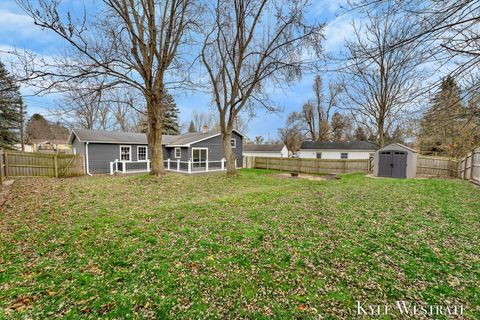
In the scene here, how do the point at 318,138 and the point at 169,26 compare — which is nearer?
the point at 169,26

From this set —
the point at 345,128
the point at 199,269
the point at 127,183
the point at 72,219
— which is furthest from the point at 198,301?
the point at 345,128

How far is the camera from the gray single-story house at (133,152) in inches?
616

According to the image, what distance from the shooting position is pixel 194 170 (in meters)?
17.1

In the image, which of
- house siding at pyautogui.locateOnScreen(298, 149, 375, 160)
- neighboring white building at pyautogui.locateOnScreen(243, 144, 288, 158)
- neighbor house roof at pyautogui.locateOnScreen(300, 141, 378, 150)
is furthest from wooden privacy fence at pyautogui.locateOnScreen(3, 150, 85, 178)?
neighbor house roof at pyautogui.locateOnScreen(300, 141, 378, 150)

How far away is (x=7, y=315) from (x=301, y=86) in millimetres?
13348

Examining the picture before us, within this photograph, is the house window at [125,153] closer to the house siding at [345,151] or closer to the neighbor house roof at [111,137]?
the neighbor house roof at [111,137]

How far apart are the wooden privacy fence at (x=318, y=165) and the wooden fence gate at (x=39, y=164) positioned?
16545 millimetres

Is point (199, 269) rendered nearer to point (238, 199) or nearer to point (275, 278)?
point (275, 278)

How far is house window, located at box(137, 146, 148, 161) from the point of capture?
18062mm

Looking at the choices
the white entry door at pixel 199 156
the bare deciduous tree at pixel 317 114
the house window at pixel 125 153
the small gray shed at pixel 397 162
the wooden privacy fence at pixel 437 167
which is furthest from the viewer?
the bare deciduous tree at pixel 317 114

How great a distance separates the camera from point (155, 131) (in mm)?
10141

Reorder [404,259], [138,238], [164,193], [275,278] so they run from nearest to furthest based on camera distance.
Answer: [275,278], [404,259], [138,238], [164,193]

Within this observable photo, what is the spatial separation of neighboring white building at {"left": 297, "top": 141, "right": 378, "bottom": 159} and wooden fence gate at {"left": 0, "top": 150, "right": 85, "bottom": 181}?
25.9m

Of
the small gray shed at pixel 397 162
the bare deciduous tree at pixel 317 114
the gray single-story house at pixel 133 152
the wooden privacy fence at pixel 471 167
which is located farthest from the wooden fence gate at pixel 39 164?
the bare deciduous tree at pixel 317 114
